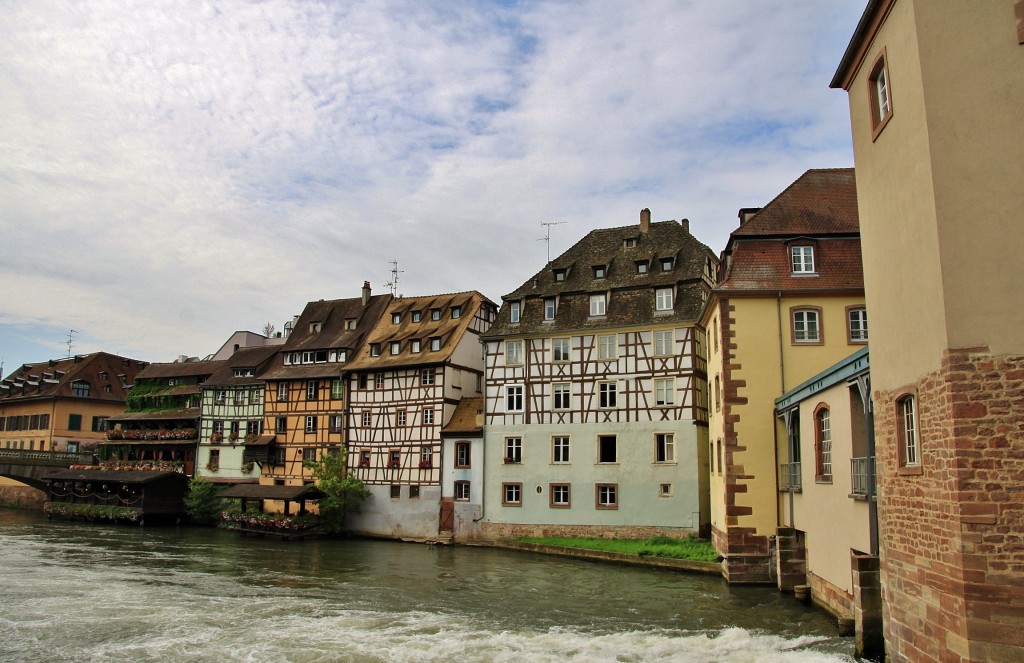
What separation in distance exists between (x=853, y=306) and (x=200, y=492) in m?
33.6

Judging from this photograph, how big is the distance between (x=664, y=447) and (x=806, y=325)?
10.1 metres

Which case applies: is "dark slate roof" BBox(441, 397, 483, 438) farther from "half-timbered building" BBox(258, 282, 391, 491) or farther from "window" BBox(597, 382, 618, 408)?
"half-timbered building" BBox(258, 282, 391, 491)

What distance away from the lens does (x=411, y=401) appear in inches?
1455

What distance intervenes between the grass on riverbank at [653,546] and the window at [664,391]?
16.5 ft

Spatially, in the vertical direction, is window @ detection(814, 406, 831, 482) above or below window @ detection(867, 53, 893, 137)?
below

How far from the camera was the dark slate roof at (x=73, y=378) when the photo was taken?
194 feet

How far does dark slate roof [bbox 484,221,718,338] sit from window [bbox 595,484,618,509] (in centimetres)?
618

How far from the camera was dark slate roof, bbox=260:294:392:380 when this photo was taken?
137 feet

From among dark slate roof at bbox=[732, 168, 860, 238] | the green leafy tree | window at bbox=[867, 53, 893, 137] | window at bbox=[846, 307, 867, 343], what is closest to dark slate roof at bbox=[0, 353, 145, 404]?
the green leafy tree

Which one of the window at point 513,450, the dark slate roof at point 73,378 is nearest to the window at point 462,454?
the window at point 513,450

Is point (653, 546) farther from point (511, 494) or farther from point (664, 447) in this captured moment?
point (511, 494)

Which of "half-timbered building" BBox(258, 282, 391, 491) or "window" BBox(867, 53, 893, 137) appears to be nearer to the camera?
"window" BBox(867, 53, 893, 137)

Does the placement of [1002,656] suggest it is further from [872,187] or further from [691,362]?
[691,362]

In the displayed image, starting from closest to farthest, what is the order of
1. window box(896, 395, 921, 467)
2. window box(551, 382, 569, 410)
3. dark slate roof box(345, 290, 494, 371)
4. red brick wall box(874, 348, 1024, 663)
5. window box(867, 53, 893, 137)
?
1. red brick wall box(874, 348, 1024, 663)
2. window box(896, 395, 921, 467)
3. window box(867, 53, 893, 137)
4. window box(551, 382, 569, 410)
5. dark slate roof box(345, 290, 494, 371)
